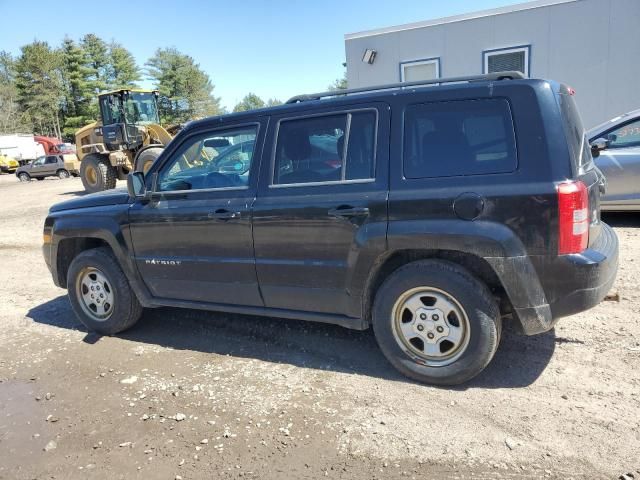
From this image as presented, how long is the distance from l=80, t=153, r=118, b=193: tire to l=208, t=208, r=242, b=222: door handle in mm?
13878

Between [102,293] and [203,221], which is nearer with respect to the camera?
[203,221]

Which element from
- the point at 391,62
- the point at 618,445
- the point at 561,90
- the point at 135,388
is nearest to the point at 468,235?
the point at 561,90

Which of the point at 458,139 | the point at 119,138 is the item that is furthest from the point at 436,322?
the point at 119,138

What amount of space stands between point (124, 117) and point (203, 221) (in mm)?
14245

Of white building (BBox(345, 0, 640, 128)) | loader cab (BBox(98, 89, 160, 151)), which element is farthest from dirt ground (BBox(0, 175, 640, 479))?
loader cab (BBox(98, 89, 160, 151))

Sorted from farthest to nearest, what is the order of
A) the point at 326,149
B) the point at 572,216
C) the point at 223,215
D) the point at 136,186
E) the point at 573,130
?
the point at 136,186, the point at 223,215, the point at 326,149, the point at 573,130, the point at 572,216

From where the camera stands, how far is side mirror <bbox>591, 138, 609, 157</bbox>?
622 cm

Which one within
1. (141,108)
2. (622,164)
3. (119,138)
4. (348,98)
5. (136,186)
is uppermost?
(141,108)

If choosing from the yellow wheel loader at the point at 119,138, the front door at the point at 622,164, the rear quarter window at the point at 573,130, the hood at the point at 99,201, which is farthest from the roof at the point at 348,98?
the yellow wheel loader at the point at 119,138

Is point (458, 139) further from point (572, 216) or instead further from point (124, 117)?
point (124, 117)

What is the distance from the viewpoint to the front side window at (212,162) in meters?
3.85

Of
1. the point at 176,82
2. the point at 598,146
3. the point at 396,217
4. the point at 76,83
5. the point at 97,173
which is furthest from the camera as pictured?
the point at 176,82

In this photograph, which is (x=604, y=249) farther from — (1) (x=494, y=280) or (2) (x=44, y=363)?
(2) (x=44, y=363)

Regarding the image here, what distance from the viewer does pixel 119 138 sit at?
52.1ft
